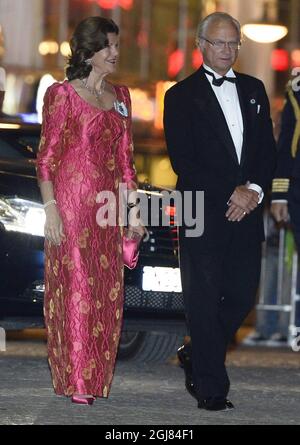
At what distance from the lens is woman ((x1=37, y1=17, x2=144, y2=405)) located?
285 inches

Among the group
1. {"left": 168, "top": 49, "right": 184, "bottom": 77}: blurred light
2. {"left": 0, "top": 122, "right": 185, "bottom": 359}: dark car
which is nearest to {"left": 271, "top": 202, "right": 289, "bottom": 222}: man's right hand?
{"left": 0, "top": 122, "right": 185, "bottom": 359}: dark car

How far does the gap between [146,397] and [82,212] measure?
117 cm

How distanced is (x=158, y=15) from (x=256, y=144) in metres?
26.4

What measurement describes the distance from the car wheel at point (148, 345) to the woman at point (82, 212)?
2.10 m

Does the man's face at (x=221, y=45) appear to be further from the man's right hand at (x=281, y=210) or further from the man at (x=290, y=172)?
the man's right hand at (x=281, y=210)

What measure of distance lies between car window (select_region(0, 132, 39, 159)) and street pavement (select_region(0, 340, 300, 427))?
131 centimetres

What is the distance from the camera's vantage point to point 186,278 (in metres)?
7.46

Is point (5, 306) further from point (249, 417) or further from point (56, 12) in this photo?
point (56, 12)

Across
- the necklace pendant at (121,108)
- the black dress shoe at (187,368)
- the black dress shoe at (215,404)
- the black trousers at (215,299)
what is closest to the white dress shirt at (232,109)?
the black trousers at (215,299)

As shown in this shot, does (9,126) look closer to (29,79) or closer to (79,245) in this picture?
(79,245)

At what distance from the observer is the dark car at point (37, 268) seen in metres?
8.30

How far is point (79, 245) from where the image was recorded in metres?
7.27

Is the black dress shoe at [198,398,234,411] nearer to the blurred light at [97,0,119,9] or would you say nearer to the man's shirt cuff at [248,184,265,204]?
the man's shirt cuff at [248,184,265,204]

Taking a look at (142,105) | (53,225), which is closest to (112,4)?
(142,105)
